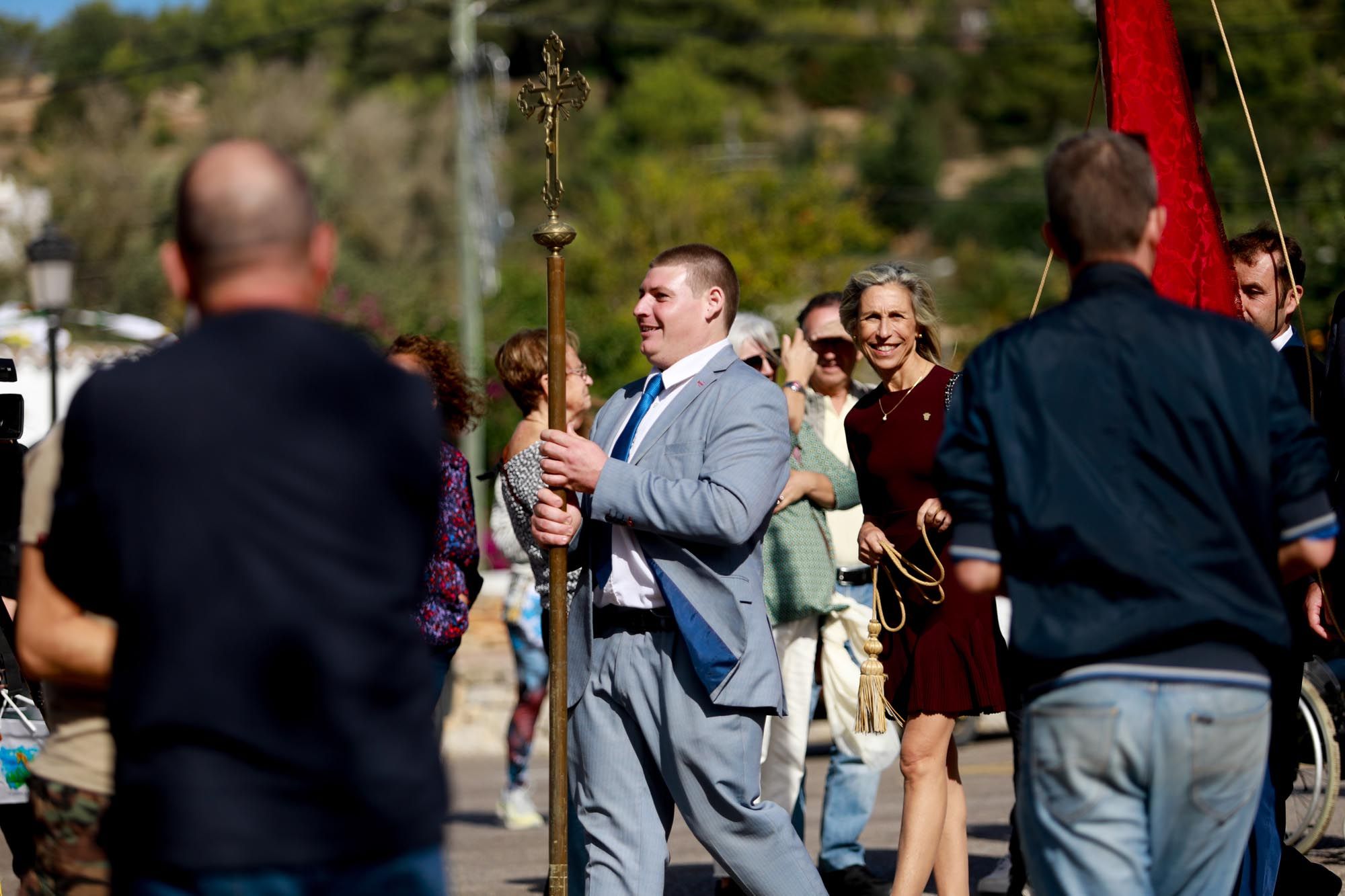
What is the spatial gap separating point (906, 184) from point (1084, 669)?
74.2 metres

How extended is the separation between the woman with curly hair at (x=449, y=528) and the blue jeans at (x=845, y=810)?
5.57 ft

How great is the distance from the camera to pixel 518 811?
29.9 ft

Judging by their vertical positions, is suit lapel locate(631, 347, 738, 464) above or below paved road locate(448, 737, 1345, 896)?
above

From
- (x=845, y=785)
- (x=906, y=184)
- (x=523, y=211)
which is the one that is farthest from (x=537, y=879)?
(x=906, y=184)

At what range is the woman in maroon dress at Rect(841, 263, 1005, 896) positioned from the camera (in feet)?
18.8

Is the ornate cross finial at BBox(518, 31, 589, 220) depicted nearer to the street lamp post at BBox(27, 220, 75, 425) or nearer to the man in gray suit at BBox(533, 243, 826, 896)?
the man in gray suit at BBox(533, 243, 826, 896)

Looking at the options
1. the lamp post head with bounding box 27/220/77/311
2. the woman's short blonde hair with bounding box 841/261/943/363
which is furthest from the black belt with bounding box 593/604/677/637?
the lamp post head with bounding box 27/220/77/311

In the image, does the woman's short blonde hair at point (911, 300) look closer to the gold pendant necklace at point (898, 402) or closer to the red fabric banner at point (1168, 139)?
the gold pendant necklace at point (898, 402)

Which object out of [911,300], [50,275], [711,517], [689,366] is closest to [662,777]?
[711,517]

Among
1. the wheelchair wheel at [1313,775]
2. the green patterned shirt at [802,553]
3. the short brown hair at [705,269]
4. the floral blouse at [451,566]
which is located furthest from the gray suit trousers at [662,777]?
the wheelchair wheel at [1313,775]

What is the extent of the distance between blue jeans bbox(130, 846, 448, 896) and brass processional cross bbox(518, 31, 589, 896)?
2323mm

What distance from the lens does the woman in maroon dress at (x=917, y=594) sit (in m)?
5.73

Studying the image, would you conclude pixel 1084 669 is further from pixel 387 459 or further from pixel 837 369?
pixel 837 369

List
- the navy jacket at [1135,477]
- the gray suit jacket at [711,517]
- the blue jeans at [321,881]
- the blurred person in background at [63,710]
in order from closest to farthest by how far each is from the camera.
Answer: the blue jeans at [321,881] → the blurred person in background at [63,710] → the navy jacket at [1135,477] → the gray suit jacket at [711,517]
